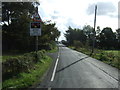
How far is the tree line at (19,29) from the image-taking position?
30616 mm

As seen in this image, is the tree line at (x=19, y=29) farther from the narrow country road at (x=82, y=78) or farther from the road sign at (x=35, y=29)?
the narrow country road at (x=82, y=78)

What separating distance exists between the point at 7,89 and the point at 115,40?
89814 mm

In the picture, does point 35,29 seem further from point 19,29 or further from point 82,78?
point 19,29

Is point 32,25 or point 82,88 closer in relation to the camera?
point 82,88

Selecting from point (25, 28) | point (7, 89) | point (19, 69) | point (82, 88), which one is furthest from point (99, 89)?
point (25, 28)

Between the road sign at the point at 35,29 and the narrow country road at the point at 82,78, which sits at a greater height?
the road sign at the point at 35,29

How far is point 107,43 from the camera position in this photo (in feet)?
286

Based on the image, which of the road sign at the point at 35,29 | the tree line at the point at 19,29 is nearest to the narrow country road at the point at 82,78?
the road sign at the point at 35,29

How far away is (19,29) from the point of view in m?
31.0

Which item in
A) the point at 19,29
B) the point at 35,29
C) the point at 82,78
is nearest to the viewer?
the point at 82,78

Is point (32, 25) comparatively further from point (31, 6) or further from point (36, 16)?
point (31, 6)

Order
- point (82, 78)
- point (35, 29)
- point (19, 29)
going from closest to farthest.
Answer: point (82, 78) → point (35, 29) → point (19, 29)

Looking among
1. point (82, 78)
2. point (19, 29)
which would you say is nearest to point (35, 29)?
point (82, 78)

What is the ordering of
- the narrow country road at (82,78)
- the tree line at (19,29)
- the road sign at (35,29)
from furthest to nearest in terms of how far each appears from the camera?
the tree line at (19,29)
the road sign at (35,29)
the narrow country road at (82,78)
